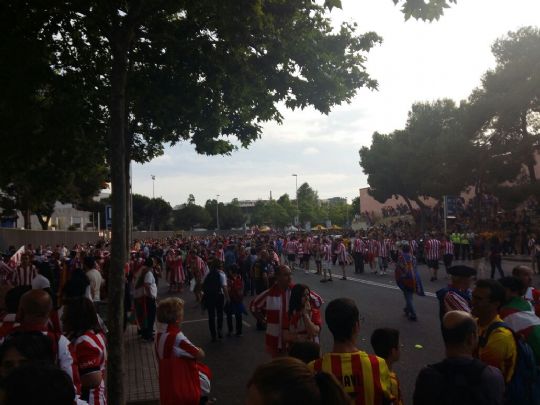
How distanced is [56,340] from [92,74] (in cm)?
548

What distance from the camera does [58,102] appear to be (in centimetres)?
758

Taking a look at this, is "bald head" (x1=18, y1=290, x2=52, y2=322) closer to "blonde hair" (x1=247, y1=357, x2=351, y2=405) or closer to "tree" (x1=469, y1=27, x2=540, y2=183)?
"blonde hair" (x1=247, y1=357, x2=351, y2=405)

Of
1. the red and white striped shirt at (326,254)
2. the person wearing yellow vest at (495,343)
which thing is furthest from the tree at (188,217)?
the person wearing yellow vest at (495,343)

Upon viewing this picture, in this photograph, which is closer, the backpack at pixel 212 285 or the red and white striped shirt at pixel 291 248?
the backpack at pixel 212 285

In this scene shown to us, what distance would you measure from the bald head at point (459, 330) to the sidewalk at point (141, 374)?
4.59m

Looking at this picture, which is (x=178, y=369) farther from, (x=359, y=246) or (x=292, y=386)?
(x=359, y=246)

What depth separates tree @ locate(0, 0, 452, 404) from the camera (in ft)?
18.9

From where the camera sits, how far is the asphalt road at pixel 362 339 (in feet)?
24.9

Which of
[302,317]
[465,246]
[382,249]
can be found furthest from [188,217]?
[302,317]

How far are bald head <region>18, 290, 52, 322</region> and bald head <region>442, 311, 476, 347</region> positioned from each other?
280cm

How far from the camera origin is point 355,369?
310 cm

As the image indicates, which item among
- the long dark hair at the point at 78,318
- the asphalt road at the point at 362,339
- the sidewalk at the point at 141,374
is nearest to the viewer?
the long dark hair at the point at 78,318

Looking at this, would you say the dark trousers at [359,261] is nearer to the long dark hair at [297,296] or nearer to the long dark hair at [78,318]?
the long dark hair at [297,296]

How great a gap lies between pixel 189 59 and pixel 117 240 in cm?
412
